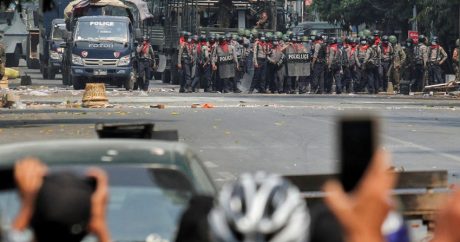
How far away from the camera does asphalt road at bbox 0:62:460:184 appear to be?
20.5 metres

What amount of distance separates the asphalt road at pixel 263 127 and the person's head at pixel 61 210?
12531 mm

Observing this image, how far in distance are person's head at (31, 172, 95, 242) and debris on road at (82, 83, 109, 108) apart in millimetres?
33116

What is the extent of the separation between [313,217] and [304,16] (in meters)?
112

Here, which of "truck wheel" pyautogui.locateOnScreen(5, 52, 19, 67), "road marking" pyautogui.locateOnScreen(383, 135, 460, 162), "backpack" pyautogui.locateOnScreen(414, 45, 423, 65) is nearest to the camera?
"road marking" pyautogui.locateOnScreen(383, 135, 460, 162)

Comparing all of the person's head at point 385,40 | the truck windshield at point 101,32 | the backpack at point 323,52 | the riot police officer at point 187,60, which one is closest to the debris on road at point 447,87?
the person's head at point 385,40

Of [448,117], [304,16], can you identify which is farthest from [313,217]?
[304,16]

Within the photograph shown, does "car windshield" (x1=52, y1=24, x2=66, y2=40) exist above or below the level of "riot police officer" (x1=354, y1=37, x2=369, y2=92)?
above

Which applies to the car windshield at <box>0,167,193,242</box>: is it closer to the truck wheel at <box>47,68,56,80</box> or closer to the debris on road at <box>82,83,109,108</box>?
the debris on road at <box>82,83,109,108</box>

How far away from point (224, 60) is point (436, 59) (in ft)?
22.7

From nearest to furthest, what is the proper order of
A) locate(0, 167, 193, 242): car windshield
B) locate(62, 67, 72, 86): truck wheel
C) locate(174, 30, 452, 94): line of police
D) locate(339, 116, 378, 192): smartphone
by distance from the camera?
1. locate(339, 116, 378, 192): smartphone
2. locate(0, 167, 193, 242): car windshield
3. locate(174, 30, 452, 94): line of police
4. locate(62, 67, 72, 86): truck wheel

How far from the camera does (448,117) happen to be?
32500 millimetres

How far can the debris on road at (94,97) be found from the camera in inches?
1442

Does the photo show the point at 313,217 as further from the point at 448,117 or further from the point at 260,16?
the point at 260,16

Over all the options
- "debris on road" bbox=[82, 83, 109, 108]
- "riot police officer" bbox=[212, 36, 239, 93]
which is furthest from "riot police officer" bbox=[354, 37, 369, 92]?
"debris on road" bbox=[82, 83, 109, 108]
